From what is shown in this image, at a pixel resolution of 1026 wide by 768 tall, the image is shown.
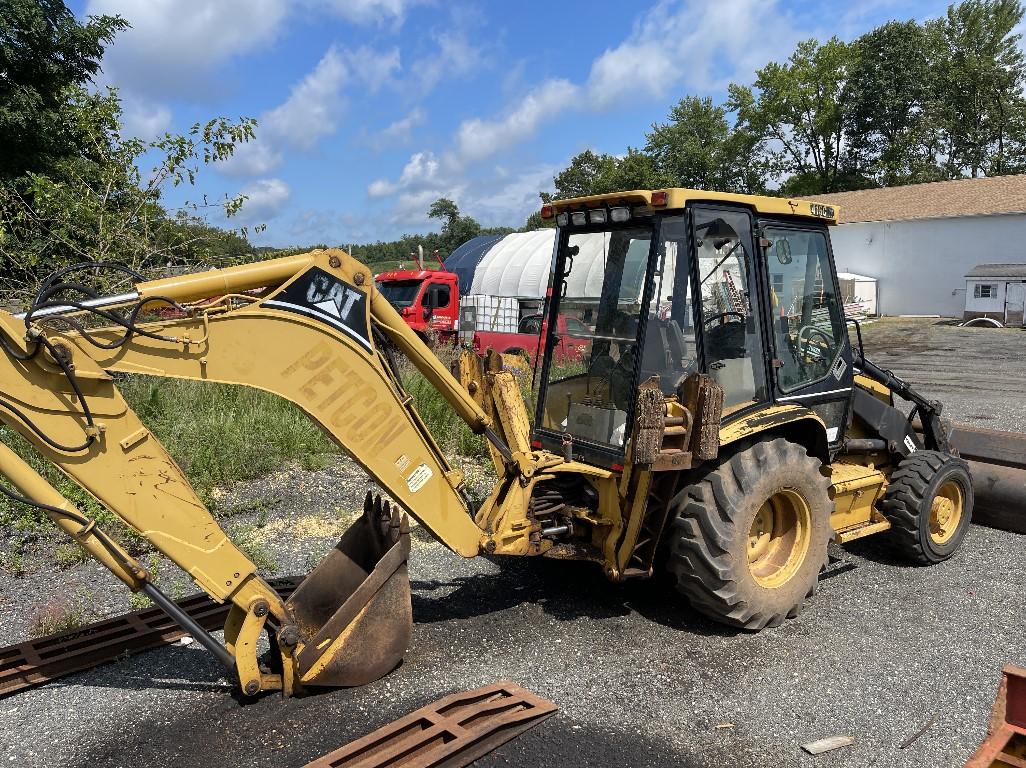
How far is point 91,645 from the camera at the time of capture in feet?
13.8

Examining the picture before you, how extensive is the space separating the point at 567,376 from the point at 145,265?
5.48 metres

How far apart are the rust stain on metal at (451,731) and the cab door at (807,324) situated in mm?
2401

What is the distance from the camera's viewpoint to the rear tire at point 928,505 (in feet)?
17.7

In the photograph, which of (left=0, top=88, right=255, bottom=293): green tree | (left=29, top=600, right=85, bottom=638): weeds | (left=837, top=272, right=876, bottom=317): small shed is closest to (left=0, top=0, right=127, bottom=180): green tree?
(left=0, top=88, right=255, bottom=293): green tree

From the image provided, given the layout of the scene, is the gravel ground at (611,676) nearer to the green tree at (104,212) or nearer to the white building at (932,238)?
the green tree at (104,212)

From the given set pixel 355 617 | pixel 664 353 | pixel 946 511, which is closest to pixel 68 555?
pixel 355 617

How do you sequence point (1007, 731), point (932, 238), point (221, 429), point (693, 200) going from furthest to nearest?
point (932, 238), point (221, 429), point (693, 200), point (1007, 731)

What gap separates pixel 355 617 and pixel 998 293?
28379mm

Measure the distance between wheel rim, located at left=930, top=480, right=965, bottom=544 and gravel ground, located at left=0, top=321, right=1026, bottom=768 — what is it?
229 mm

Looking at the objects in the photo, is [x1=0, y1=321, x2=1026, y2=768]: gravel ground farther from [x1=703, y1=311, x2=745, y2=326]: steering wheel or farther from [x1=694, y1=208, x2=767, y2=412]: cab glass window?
[x1=703, y1=311, x2=745, y2=326]: steering wheel

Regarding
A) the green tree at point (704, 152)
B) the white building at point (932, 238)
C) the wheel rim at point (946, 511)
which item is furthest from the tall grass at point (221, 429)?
the green tree at point (704, 152)

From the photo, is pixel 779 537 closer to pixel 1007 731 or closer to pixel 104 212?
pixel 1007 731

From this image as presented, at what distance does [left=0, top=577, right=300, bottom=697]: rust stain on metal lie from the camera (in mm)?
3939

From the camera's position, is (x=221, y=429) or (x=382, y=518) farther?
(x=221, y=429)
